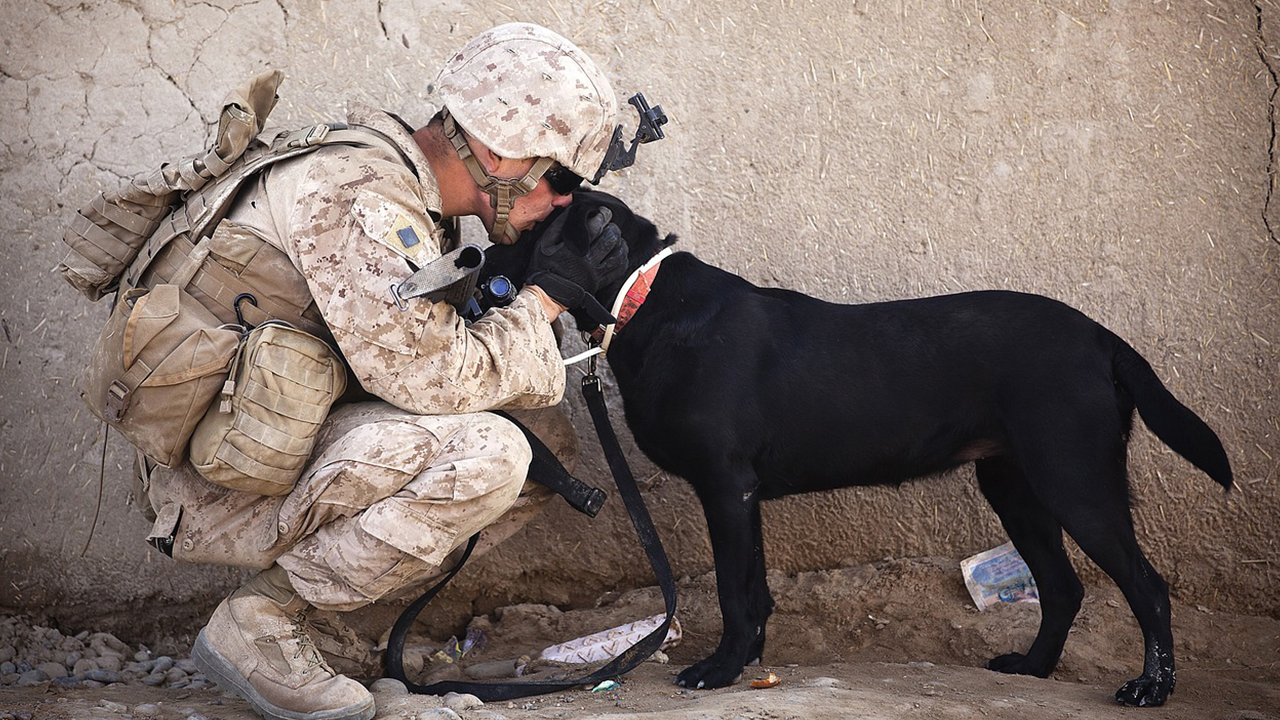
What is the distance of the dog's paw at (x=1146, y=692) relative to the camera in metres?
2.80

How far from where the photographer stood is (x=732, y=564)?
10.1ft

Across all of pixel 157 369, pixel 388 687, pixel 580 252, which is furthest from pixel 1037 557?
pixel 157 369

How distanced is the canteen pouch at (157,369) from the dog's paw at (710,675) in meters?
1.44

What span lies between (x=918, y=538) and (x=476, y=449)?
1756 millimetres

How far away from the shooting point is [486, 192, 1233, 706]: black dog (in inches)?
115

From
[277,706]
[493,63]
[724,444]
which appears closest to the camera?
[277,706]

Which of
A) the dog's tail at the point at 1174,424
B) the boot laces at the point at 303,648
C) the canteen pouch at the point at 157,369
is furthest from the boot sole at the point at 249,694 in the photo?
the dog's tail at the point at 1174,424

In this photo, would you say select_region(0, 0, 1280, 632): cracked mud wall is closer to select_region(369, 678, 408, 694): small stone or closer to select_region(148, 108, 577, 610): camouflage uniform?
select_region(369, 678, 408, 694): small stone

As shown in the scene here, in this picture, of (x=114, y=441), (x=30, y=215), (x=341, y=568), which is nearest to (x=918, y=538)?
(x=341, y=568)

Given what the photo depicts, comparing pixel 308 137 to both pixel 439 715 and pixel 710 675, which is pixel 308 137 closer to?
pixel 439 715

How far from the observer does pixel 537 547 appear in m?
3.76

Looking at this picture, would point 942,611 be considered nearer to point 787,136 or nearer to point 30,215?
point 787,136

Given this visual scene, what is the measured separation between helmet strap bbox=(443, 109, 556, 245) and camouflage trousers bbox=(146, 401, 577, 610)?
60 cm

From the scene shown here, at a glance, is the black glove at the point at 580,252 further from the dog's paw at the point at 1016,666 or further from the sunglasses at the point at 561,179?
the dog's paw at the point at 1016,666
